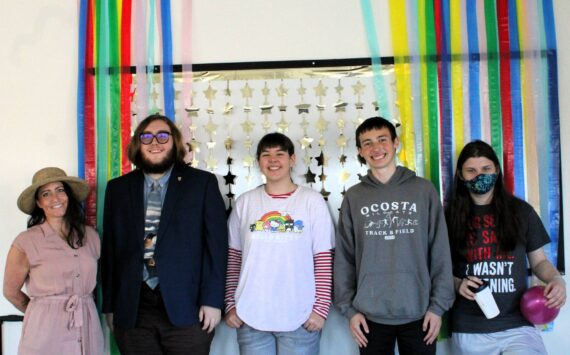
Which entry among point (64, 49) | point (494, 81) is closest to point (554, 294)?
point (494, 81)

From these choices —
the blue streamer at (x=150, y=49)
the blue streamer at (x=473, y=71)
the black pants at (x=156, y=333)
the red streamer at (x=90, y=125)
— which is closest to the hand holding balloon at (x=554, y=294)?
the blue streamer at (x=473, y=71)

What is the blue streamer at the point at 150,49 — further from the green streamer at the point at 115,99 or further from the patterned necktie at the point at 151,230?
the patterned necktie at the point at 151,230

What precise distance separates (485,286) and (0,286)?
2.48 m

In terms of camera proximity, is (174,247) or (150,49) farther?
(150,49)

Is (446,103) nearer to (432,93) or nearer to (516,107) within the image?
(432,93)

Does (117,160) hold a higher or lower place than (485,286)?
higher

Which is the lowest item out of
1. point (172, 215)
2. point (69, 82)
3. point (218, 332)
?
point (218, 332)

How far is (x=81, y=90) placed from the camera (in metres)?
2.52

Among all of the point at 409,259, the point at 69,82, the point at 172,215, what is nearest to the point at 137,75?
the point at 69,82

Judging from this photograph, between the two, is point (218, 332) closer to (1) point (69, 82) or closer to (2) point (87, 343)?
(2) point (87, 343)

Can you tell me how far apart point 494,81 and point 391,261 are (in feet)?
3.76

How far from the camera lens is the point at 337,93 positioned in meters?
2.49

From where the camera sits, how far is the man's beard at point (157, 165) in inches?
83.0

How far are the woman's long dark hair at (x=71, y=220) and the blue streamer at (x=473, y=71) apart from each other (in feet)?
6.48
